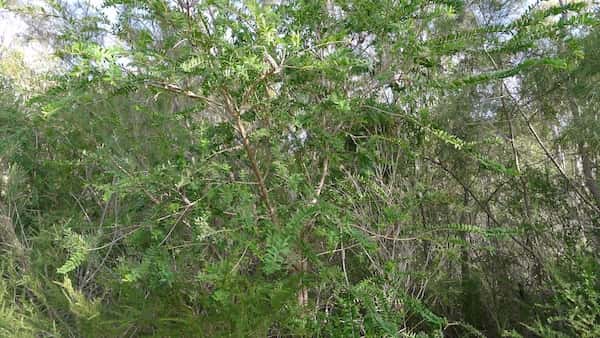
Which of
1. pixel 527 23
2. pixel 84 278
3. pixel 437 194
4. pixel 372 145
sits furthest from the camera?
pixel 84 278

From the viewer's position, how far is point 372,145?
286 cm

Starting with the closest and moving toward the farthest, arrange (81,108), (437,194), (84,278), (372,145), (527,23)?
(527,23) < (372,145) < (437,194) < (84,278) < (81,108)

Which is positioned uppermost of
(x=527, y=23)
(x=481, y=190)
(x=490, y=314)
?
(x=527, y=23)

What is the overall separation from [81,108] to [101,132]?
1.27 feet

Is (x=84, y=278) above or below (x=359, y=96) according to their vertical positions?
below

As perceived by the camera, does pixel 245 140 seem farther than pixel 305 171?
No

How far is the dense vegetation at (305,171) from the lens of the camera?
6.86 feet

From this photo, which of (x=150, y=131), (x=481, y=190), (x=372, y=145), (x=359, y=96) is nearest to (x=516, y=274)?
(x=481, y=190)

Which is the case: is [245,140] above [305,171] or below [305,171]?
above

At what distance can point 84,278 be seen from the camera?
380 cm

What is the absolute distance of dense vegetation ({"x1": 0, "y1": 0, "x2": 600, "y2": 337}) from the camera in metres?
2.09

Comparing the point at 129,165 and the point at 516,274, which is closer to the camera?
the point at 129,165

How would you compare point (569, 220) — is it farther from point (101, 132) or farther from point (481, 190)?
point (101, 132)

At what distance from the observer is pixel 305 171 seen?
2.85 metres
